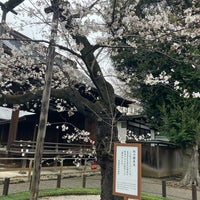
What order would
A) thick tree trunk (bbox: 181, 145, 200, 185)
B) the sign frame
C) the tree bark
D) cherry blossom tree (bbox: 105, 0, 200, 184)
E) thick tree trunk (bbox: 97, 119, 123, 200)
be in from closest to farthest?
the sign frame → the tree bark → thick tree trunk (bbox: 97, 119, 123, 200) → cherry blossom tree (bbox: 105, 0, 200, 184) → thick tree trunk (bbox: 181, 145, 200, 185)

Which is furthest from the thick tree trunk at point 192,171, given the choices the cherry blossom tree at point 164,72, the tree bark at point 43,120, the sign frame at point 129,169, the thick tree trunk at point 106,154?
the tree bark at point 43,120

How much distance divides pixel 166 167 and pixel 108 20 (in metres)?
11.1

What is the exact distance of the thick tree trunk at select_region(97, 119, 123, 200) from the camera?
538 cm

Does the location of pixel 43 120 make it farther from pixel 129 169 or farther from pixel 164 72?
pixel 164 72

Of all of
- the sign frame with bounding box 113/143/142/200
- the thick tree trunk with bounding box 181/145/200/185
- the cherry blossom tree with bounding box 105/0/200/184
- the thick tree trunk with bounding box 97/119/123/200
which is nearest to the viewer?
the sign frame with bounding box 113/143/142/200

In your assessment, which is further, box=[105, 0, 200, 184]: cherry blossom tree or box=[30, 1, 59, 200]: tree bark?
box=[105, 0, 200, 184]: cherry blossom tree

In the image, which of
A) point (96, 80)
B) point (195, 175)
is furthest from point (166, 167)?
point (96, 80)

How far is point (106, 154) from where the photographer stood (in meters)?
5.38

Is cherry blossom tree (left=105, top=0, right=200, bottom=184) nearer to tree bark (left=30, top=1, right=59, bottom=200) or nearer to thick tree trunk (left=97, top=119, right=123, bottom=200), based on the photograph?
tree bark (left=30, top=1, right=59, bottom=200)

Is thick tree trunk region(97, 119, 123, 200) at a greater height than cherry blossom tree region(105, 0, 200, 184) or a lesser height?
lesser

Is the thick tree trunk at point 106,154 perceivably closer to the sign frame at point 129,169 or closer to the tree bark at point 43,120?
the sign frame at point 129,169

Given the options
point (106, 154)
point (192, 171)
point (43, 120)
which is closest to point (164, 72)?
point (106, 154)

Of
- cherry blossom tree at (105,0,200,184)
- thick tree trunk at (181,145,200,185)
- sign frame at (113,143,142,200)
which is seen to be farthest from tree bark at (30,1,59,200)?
thick tree trunk at (181,145,200,185)

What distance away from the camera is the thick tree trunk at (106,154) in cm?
538
